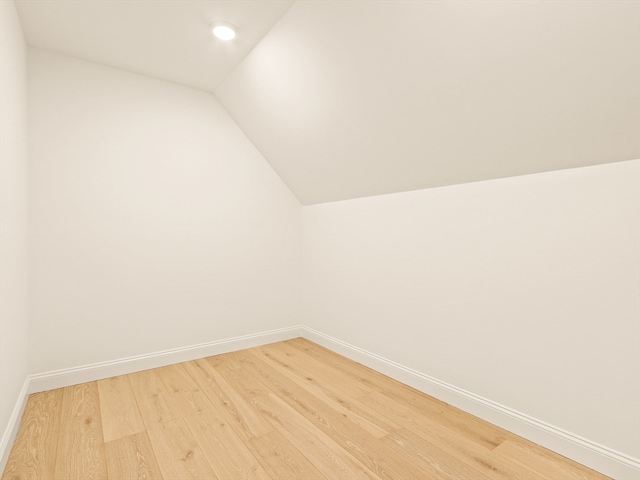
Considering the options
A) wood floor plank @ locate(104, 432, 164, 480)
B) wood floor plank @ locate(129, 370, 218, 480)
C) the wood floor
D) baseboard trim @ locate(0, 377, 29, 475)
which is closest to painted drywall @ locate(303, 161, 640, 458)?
the wood floor

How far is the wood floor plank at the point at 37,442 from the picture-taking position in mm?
1479

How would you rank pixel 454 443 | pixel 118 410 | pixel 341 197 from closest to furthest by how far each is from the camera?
1. pixel 454 443
2. pixel 118 410
3. pixel 341 197

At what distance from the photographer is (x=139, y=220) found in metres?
2.60

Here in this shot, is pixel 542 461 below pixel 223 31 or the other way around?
below

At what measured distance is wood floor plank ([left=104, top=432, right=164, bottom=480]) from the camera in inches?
57.8

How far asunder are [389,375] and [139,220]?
2.22 m

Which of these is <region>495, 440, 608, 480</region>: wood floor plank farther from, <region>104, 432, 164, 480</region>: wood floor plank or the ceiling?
<region>104, 432, 164, 480</region>: wood floor plank

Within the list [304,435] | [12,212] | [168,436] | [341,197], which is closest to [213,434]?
[168,436]

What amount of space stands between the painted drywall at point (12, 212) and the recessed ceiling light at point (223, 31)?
1.00 m

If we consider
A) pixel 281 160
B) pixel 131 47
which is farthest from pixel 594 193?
pixel 131 47

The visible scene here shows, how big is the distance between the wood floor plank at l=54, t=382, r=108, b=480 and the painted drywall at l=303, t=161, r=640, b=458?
1813 mm

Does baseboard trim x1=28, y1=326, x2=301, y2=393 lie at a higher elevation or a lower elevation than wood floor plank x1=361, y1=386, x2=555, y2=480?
higher

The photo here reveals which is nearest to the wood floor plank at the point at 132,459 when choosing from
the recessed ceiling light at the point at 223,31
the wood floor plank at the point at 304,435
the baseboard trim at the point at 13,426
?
the baseboard trim at the point at 13,426

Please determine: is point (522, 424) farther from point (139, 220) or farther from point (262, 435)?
point (139, 220)
